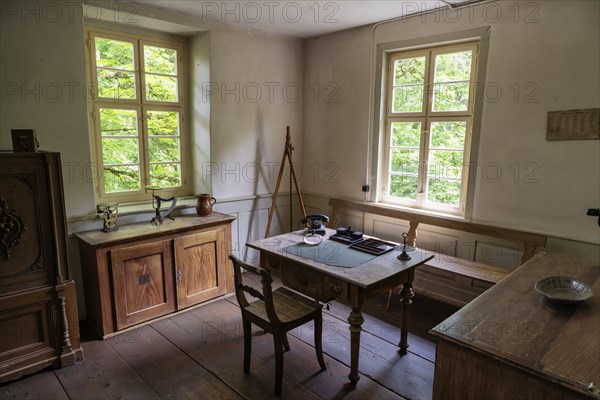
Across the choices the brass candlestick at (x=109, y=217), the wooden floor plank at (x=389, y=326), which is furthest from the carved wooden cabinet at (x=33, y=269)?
the wooden floor plank at (x=389, y=326)

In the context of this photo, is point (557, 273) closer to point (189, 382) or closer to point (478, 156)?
point (478, 156)

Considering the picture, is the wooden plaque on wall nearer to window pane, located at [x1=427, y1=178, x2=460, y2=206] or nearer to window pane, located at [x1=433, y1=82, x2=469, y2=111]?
window pane, located at [x1=433, y1=82, x2=469, y2=111]

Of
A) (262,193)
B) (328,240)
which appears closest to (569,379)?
(328,240)

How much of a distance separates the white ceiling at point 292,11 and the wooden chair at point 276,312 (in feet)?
7.21

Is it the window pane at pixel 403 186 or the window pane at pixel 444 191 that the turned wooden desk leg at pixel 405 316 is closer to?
the window pane at pixel 444 191

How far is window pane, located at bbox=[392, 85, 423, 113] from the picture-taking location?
11.7ft

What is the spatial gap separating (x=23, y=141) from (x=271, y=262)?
1.76 meters

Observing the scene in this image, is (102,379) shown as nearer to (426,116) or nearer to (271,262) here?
(271,262)

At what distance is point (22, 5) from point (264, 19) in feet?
6.23

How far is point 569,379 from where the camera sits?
1188 millimetres

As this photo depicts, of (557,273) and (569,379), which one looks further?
(557,273)

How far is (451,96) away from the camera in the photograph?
11.0ft

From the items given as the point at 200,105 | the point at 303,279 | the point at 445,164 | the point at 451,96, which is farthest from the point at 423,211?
the point at 200,105

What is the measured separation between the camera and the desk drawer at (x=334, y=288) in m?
2.28
